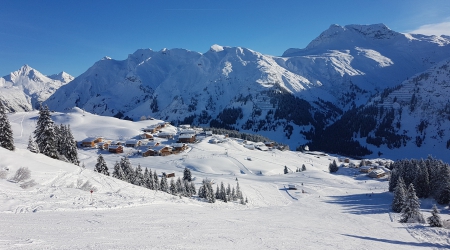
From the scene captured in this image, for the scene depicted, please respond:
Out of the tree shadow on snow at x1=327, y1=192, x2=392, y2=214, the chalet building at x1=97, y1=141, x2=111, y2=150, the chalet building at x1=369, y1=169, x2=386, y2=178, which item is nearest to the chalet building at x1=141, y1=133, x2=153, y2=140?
the chalet building at x1=97, y1=141, x2=111, y2=150

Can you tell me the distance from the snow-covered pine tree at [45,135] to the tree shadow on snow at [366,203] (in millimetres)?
47251

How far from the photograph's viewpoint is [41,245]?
33.6 ft

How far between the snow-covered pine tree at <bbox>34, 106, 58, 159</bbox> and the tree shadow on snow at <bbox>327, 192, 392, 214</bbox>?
47251mm

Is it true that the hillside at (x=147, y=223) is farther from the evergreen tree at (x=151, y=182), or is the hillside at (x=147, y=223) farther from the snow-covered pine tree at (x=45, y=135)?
the evergreen tree at (x=151, y=182)

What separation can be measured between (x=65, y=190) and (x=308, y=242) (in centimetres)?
1903

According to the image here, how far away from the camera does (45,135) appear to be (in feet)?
139

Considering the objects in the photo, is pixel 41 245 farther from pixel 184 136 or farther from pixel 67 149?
pixel 184 136

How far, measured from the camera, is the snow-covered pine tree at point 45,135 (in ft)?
138

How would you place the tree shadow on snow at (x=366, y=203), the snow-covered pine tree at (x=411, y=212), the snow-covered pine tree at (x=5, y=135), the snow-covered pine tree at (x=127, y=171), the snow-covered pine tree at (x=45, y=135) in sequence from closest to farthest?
the snow-covered pine tree at (x=411, y=212) → the snow-covered pine tree at (x=5, y=135) → the tree shadow on snow at (x=366, y=203) → the snow-covered pine tree at (x=45, y=135) → the snow-covered pine tree at (x=127, y=171)

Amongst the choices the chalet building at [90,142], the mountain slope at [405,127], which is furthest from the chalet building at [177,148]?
the mountain slope at [405,127]

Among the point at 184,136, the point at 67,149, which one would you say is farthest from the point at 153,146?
the point at 67,149

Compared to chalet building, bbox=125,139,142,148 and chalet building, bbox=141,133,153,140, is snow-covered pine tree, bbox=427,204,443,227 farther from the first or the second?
chalet building, bbox=141,133,153,140

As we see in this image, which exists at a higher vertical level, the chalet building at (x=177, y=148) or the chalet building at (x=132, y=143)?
the chalet building at (x=132, y=143)

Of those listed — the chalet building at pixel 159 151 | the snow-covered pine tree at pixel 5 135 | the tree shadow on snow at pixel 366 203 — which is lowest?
the tree shadow on snow at pixel 366 203
